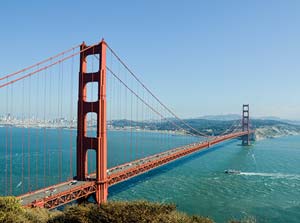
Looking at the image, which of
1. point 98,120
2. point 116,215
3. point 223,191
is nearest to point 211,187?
point 223,191

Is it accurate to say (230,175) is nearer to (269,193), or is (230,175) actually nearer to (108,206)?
(269,193)

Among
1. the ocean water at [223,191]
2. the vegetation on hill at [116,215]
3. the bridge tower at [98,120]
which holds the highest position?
the bridge tower at [98,120]

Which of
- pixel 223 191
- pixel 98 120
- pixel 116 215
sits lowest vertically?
pixel 223 191

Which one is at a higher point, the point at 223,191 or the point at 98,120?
the point at 98,120

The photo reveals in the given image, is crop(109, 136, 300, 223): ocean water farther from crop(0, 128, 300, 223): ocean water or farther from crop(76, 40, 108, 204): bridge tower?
crop(76, 40, 108, 204): bridge tower

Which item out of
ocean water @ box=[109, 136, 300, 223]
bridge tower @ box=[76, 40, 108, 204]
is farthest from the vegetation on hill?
ocean water @ box=[109, 136, 300, 223]

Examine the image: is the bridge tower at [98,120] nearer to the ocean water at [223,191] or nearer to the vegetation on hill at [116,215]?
the ocean water at [223,191]

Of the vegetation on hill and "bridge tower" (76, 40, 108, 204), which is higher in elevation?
"bridge tower" (76, 40, 108, 204)

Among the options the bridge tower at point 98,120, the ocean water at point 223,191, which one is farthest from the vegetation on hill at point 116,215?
the ocean water at point 223,191

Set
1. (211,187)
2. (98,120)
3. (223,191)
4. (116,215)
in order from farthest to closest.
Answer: (211,187) → (223,191) → (98,120) → (116,215)

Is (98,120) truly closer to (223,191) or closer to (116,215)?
(116,215)
